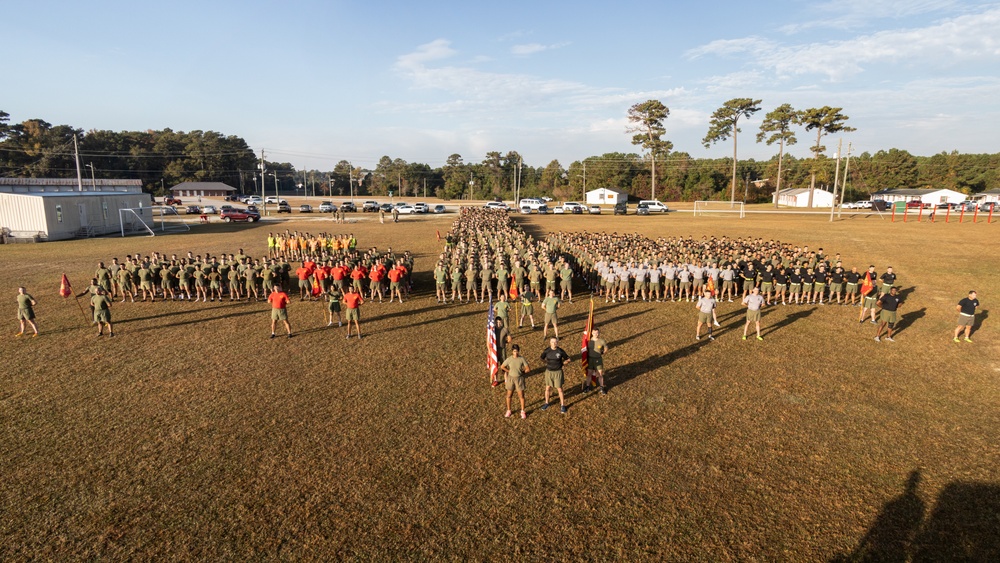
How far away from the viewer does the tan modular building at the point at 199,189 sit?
93875mm

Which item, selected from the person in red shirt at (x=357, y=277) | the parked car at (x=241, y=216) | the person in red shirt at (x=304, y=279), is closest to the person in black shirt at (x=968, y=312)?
the person in red shirt at (x=357, y=277)

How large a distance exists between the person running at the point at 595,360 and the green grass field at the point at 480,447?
0.33 metres

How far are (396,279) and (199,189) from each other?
96055 millimetres

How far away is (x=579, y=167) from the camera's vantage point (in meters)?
102

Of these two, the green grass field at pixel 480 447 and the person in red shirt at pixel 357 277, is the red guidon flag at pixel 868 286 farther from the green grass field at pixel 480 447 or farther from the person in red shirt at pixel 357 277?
the person in red shirt at pixel 357 277

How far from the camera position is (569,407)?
32.1 ft

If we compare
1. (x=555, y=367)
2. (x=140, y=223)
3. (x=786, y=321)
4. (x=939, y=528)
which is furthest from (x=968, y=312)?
(x=140, y=223)

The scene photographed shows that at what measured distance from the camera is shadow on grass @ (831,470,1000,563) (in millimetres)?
6051

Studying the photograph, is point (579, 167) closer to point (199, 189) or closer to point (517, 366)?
point (199, 189)

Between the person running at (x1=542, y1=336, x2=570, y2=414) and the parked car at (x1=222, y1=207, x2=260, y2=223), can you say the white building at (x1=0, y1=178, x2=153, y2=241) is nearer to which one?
the parked car at (x1=222, y1=207, x2=260, y2=223)

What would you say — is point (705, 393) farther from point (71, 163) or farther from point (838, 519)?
point (71, 163)

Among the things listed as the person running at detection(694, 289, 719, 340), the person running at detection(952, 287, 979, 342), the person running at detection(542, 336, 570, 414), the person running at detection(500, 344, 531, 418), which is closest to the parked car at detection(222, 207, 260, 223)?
the person running at detection(694, 289, 719, 340)

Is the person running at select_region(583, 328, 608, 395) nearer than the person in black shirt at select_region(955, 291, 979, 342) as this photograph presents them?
Yes

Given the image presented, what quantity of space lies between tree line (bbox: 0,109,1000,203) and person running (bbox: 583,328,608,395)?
7118 centimetres
